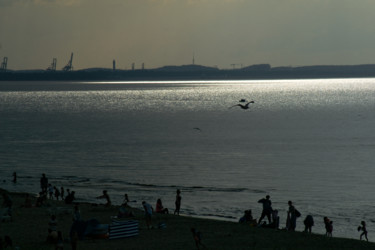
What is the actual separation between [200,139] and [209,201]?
151 ft

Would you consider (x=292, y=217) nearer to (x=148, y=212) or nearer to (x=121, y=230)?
(x=148, y=212)

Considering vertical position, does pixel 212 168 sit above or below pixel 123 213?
below

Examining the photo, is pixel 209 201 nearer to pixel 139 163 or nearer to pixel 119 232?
pixel 119 232

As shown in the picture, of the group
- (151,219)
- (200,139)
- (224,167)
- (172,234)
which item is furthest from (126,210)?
(200,139)

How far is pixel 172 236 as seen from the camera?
2489cm

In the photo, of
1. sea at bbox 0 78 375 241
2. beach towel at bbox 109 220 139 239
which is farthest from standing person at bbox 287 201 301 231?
beach towel at bbox 109 220 139 239

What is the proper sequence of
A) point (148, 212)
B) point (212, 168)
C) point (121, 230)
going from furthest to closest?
point (212, 168) → point (148, 212) → point (121, 230)

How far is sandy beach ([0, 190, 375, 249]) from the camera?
75.2ft

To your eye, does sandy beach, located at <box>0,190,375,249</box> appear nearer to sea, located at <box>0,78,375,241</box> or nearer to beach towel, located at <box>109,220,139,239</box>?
beach towel, located at <box>109,220,139,239</box>

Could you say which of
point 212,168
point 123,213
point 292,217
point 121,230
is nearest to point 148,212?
point 121,230

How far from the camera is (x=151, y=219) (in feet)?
93.6

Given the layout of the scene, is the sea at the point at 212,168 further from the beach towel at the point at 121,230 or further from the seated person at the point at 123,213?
the beach towel at the point at 121,230

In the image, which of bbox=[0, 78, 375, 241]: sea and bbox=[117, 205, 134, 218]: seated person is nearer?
bbox=[117, 205, 134, 218]: seated person

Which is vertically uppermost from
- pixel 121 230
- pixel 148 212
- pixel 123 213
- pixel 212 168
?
pixel 148 212
